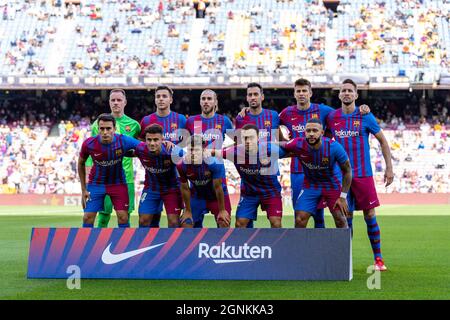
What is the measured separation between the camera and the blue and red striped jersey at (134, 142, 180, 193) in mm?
11289

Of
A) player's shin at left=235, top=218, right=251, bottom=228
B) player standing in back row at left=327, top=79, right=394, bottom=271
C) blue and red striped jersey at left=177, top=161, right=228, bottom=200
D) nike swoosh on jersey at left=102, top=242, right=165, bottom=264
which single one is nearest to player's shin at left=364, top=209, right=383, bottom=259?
player standing in back row at left=327, top=79, right=394, bottom=271

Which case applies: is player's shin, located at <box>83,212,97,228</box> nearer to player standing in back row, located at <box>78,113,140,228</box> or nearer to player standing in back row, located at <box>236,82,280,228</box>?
player standing in back row, located at <box>78,113,140,228</box>

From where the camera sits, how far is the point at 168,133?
12.6 metres

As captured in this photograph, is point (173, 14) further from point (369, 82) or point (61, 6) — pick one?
point (369, 82)

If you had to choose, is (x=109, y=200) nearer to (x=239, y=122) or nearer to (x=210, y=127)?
(x=210, y=127)

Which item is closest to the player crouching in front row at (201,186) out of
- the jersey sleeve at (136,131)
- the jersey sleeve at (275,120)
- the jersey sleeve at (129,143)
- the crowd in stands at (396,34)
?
the jersey sleeve at (129,143)

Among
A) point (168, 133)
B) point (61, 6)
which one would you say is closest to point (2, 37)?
point (61, 6)

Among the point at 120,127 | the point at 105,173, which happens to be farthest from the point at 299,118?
the point at 105,173

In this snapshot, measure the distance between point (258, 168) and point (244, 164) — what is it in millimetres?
189

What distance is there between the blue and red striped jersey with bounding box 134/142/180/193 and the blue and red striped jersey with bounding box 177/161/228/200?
258 mm

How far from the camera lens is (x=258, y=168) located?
11.1 meters

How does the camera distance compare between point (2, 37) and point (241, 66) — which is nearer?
point (241, 66)
